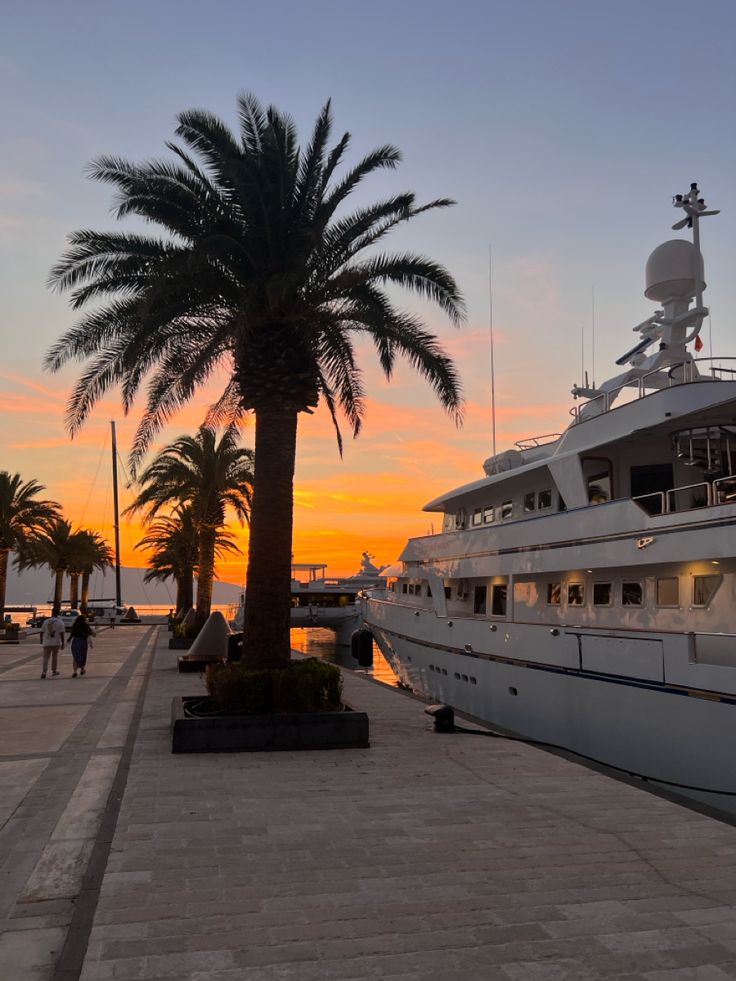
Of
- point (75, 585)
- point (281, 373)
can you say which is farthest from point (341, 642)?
point (281, 373)

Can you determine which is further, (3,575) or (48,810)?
(3,575)

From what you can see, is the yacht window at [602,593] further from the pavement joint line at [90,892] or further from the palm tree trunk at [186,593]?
the palm tree trunk at [186,593]

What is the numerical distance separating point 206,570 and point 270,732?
75.1ft

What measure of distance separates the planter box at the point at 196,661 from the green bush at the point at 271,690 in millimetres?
8848

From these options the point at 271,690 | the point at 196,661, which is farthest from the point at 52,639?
the point at 271,690

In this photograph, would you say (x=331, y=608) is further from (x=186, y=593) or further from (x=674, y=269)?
(x=674, y=269)

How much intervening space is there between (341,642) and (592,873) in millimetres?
60647

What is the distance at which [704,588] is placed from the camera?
1233 centimetres

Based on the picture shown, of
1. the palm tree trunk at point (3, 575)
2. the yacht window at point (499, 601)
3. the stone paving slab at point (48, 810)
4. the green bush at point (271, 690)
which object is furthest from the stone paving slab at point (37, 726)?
the palm tree trunk at point (3, 575)

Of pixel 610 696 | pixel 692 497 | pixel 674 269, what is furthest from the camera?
pixel 674 269

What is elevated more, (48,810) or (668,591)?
(668,591)

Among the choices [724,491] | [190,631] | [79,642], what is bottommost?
[190,631]

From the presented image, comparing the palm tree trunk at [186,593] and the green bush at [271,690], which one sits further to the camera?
the palm tree trunk at [186,593]

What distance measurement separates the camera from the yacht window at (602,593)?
48.1 feet
